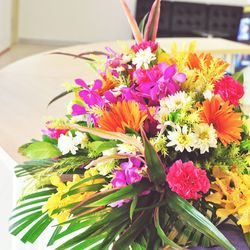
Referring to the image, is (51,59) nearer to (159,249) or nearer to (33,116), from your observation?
(33,116)

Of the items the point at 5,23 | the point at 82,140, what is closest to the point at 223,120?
the point at 82,140

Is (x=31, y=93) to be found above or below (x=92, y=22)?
above

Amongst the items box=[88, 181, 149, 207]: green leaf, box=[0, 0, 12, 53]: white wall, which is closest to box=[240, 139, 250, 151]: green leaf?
box=[88, 181, 149, 207]: green leaf

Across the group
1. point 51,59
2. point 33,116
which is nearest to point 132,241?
point 33,116

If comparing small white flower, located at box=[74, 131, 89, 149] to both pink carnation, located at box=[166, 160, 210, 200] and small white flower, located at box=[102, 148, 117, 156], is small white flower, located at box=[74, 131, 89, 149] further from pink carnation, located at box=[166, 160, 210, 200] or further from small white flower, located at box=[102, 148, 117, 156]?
pink carnation, located at box=[166, 160, 210, 200]

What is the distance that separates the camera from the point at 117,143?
0.81m

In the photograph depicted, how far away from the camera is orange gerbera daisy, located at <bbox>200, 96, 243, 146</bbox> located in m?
0.82

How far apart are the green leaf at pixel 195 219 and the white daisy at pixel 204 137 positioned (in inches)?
3.7

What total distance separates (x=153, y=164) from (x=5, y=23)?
21.6 feet

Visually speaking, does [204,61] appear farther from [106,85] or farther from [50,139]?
[50,139]

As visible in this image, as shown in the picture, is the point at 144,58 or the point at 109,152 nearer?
the point at 109,152

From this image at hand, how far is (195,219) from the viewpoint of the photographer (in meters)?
0.71

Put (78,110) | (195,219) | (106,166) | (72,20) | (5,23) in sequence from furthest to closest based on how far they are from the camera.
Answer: (72,20), (5,23), (78,110), (106,166), (195,219)

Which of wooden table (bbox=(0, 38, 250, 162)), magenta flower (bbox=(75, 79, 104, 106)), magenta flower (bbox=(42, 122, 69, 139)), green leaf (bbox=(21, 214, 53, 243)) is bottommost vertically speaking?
wooden table (bbox=(0, 38, 250, 162))
